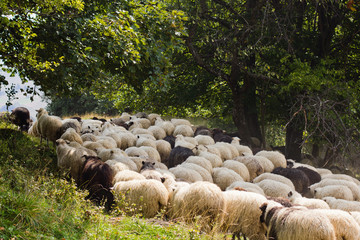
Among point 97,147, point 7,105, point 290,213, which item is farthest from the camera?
point 97,147

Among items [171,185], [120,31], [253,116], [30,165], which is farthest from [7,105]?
[253,116]

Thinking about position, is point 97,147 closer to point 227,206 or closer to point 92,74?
point 92,74

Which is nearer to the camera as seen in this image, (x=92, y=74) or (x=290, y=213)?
(x=290, y=213)

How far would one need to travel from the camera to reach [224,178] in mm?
11516

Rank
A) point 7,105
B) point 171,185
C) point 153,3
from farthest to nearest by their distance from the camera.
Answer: point 153,3 < point 7,105 < point 171,185

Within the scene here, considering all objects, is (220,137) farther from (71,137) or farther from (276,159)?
(71,137)

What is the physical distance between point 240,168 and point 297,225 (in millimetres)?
5711

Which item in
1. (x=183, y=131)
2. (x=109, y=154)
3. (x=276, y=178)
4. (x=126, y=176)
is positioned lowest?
(x=126, y=176)

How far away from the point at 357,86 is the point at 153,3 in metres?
9.09

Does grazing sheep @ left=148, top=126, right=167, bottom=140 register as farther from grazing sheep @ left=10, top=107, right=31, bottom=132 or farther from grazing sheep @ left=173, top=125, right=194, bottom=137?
grazing sheep @ left=10, top=107, right=31, bottom=132

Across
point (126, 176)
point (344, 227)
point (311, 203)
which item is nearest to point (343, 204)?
point (311, 203)

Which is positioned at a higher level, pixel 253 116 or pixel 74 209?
pixel 253 116

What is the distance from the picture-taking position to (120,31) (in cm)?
1155

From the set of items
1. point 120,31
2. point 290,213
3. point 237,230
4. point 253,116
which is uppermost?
point 120,31
